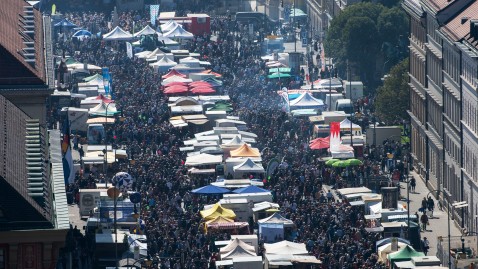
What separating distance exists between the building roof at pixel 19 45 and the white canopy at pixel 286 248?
16848 mm

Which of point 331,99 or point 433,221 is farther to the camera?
point 331,99

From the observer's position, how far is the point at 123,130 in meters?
174

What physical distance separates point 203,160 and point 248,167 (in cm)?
456

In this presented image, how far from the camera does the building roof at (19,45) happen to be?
138750 mm

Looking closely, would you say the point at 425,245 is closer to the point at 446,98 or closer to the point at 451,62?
the point at 451,62

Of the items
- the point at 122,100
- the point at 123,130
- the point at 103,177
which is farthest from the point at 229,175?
the point at 122,100

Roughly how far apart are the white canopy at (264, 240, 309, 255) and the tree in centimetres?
4463

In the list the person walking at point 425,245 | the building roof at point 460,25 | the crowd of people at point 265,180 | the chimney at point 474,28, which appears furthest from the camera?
the building roof at point 460,25

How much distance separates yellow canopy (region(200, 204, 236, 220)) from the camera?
458 ft

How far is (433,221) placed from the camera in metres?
145

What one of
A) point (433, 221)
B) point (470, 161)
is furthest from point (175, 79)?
point (470, 161)

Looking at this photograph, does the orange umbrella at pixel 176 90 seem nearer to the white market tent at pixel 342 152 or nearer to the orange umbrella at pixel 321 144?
the orange umbrella at pixel 321 144

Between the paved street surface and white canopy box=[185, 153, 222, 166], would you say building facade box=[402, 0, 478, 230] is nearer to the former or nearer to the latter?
the paved street surface

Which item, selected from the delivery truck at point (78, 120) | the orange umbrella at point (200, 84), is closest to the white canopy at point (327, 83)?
the orange umbrella at point (200, 84)
